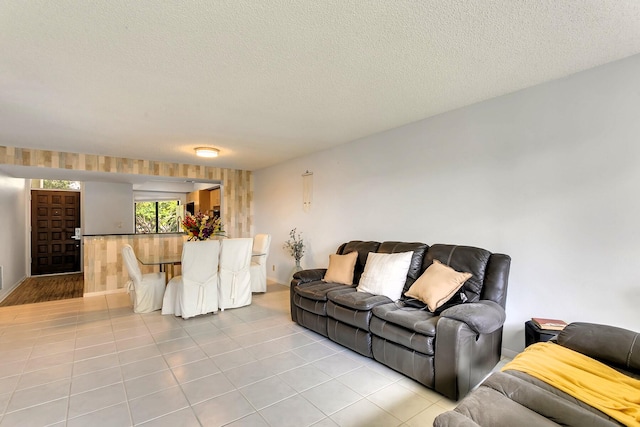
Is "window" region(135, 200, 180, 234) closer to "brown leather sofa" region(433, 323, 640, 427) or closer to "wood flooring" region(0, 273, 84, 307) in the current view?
"wood flooring" region(0, 273, 84, 307)

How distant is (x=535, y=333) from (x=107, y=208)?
25.6 ft

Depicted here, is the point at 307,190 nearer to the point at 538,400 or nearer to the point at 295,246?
the point at 295,246

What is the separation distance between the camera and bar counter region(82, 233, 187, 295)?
16.9 feet

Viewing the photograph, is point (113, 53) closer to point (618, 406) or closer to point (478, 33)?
point (478, 33)

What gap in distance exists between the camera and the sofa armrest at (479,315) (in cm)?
214

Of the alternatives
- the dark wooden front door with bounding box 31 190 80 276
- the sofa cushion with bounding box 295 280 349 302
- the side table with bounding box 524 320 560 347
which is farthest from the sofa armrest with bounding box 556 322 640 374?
the dark wooden front door with bounding box 31 190 80 276

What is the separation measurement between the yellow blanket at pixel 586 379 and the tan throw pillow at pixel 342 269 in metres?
1.94

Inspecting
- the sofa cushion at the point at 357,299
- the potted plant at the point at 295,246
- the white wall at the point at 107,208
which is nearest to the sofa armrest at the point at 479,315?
the sofa cushion at the point at 357,299

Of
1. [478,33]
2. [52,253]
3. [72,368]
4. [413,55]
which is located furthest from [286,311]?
[52,253]

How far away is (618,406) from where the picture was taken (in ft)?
4.25

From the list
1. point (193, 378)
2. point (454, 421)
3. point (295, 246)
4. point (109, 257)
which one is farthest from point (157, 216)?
point (454, 421)

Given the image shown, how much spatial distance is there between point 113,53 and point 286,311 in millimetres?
3407

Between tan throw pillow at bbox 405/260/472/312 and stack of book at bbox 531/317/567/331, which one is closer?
stack of book at bbox 531/317/567/331

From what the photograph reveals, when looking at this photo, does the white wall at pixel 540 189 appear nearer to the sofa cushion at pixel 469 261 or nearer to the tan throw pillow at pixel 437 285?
the sofa cushion at pixel 469 261
